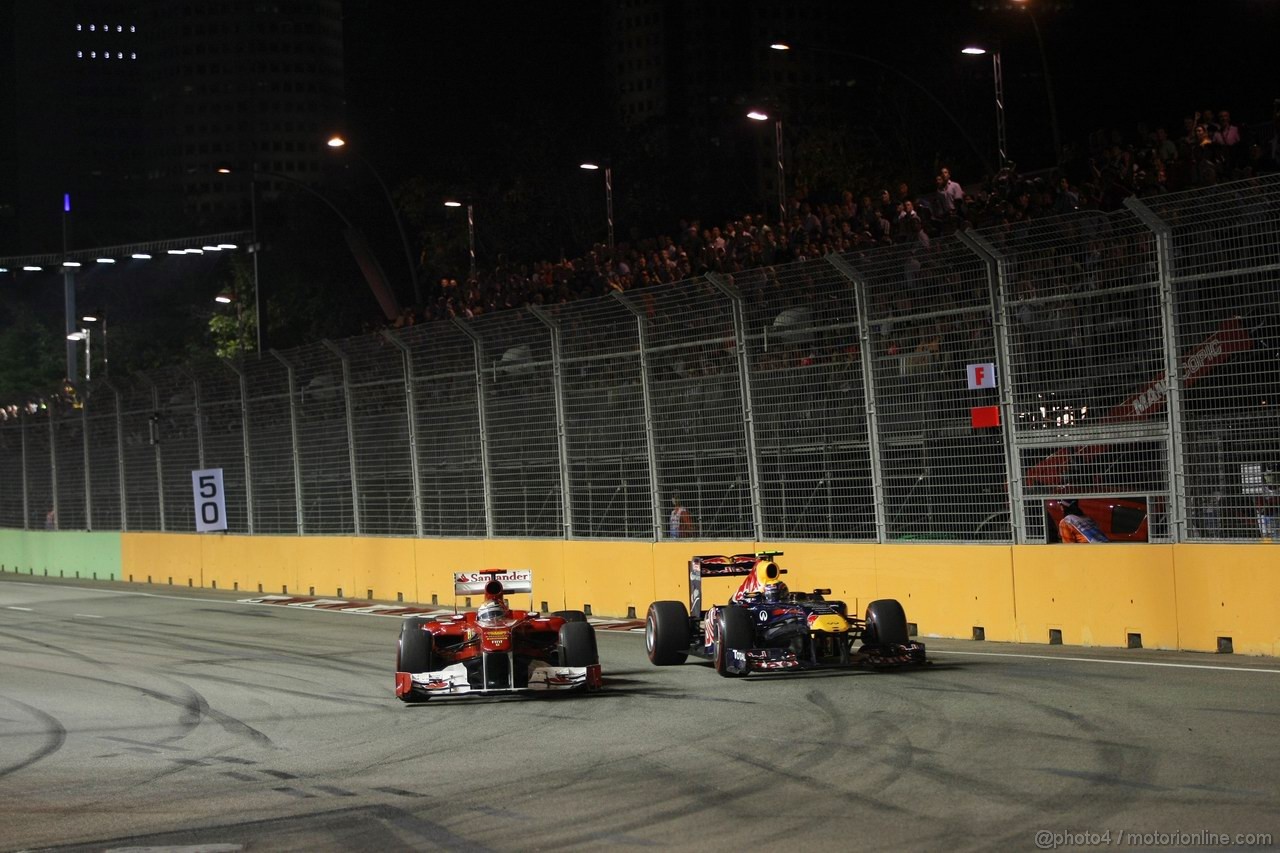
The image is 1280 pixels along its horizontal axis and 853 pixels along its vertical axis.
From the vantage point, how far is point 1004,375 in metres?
14.9

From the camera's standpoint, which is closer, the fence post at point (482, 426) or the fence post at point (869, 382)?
the fence post at point (869, 382)

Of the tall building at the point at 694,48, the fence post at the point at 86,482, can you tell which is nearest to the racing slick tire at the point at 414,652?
the fence post at the point at 86,482

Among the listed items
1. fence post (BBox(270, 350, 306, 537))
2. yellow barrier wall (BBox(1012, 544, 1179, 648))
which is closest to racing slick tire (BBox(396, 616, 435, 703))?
yellow barrier wall (BBox(1012, 544, 1179, 648))

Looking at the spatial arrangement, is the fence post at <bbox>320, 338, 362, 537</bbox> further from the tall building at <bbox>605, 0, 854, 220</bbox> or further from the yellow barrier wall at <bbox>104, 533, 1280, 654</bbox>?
the tall building at <bbox>605, 0, 854, 220</bbox>

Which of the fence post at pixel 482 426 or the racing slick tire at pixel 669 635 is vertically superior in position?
the fence post at pixel 482 426

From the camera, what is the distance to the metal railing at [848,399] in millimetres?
13250

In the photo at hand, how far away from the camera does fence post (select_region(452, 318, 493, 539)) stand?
2142cm

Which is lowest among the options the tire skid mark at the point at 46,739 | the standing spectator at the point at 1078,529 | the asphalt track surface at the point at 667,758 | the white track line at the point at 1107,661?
the white track line at the point at 1107,661

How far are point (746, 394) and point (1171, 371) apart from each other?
5249 mm

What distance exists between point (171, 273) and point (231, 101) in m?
104

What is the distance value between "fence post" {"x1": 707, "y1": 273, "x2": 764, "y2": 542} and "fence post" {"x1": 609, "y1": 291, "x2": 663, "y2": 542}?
144 cm

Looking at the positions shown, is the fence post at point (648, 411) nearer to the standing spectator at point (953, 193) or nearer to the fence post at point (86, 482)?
the standing spectator at point (953, 193)

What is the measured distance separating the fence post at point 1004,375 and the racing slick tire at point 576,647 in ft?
14.9

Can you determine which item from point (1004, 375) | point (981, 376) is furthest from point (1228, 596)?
point (981, 376)
